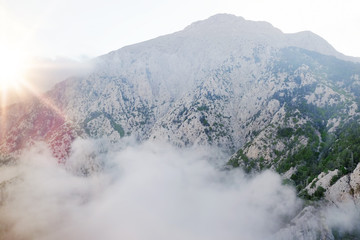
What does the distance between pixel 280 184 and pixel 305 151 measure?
29677mm

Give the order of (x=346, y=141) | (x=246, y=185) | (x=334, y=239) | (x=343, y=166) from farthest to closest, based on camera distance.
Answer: (x=246, y=185) < (x=346, y=141) < (x=343, y=166) < (x=334, y=239)

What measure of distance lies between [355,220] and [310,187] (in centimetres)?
2804

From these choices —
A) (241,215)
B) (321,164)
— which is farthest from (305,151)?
(241,215)

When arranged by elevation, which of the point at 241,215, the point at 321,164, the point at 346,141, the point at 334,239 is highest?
the point at 346,141

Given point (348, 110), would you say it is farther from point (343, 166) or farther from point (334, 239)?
point (334, 239)

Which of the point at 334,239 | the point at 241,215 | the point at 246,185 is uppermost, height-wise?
the point at 334,239

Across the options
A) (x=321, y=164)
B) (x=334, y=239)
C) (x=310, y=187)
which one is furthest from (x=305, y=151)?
(x=334, y=239)

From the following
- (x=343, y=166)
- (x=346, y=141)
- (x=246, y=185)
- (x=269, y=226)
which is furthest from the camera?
(x=246, y=185)

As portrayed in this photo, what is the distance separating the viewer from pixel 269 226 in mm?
150125

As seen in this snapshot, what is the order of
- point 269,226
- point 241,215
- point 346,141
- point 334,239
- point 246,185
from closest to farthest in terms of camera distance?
point 334,239, point 269,226, point 346,141, point 241,215, point 246,185

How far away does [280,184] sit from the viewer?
171m

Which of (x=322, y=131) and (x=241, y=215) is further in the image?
(x=322, y=131)

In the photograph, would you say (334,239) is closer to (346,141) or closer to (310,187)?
(310,187)

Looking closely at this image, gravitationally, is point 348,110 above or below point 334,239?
above
